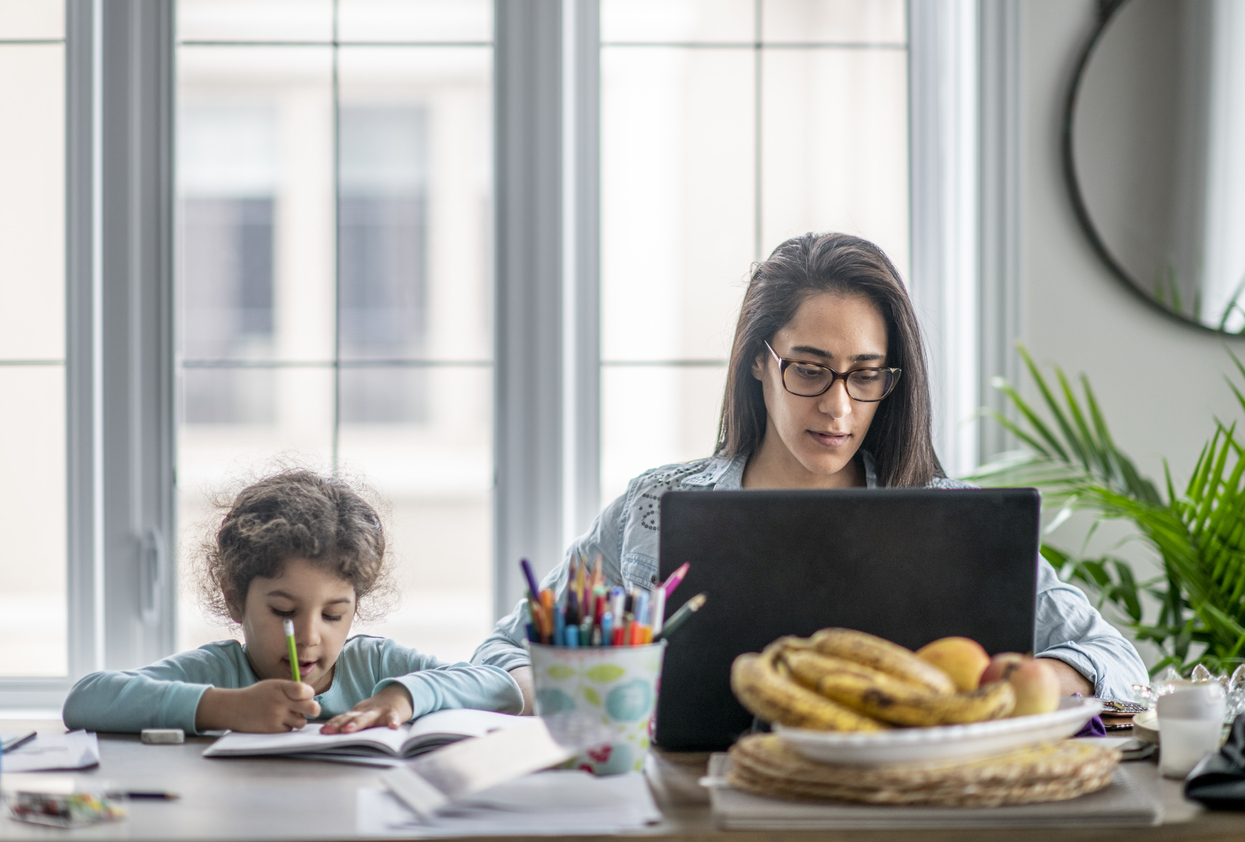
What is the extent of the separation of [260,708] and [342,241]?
136cm

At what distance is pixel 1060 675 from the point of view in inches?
47.1

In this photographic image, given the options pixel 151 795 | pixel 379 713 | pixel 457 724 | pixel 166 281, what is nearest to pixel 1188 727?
pixel 457 724

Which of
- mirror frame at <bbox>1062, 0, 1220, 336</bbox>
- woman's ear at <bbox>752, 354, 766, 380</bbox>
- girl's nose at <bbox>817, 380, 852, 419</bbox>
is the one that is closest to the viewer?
→ girl's nose at <bbox>817, 380, 852, 419</bbox>

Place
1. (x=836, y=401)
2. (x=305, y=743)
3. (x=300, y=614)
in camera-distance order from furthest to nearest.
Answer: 1. (x=836, y=401)
2. (x=300, y=614)
3. (x=305, y=743)

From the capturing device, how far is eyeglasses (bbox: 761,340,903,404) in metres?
1.52

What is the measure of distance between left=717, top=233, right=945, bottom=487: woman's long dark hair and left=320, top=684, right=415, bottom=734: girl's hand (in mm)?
772

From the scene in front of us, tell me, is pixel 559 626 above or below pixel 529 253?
below

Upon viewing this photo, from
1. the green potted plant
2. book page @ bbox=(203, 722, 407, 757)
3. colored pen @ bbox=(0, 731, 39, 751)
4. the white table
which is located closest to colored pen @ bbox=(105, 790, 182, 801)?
the white table

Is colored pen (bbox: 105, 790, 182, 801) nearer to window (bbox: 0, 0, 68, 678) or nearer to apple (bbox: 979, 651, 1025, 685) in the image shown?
apple (bbox: 979, 651, 1025, 685)

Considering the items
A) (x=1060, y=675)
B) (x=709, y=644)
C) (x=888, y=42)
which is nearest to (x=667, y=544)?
(x=709, y=644)

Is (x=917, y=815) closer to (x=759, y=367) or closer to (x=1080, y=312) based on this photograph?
(x=759, y=367)

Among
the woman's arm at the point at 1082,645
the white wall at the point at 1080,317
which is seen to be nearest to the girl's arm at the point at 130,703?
the woman's arm at the point at 1082,645

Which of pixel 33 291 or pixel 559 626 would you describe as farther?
pixel 33 291

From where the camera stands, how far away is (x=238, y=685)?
4.35ft
